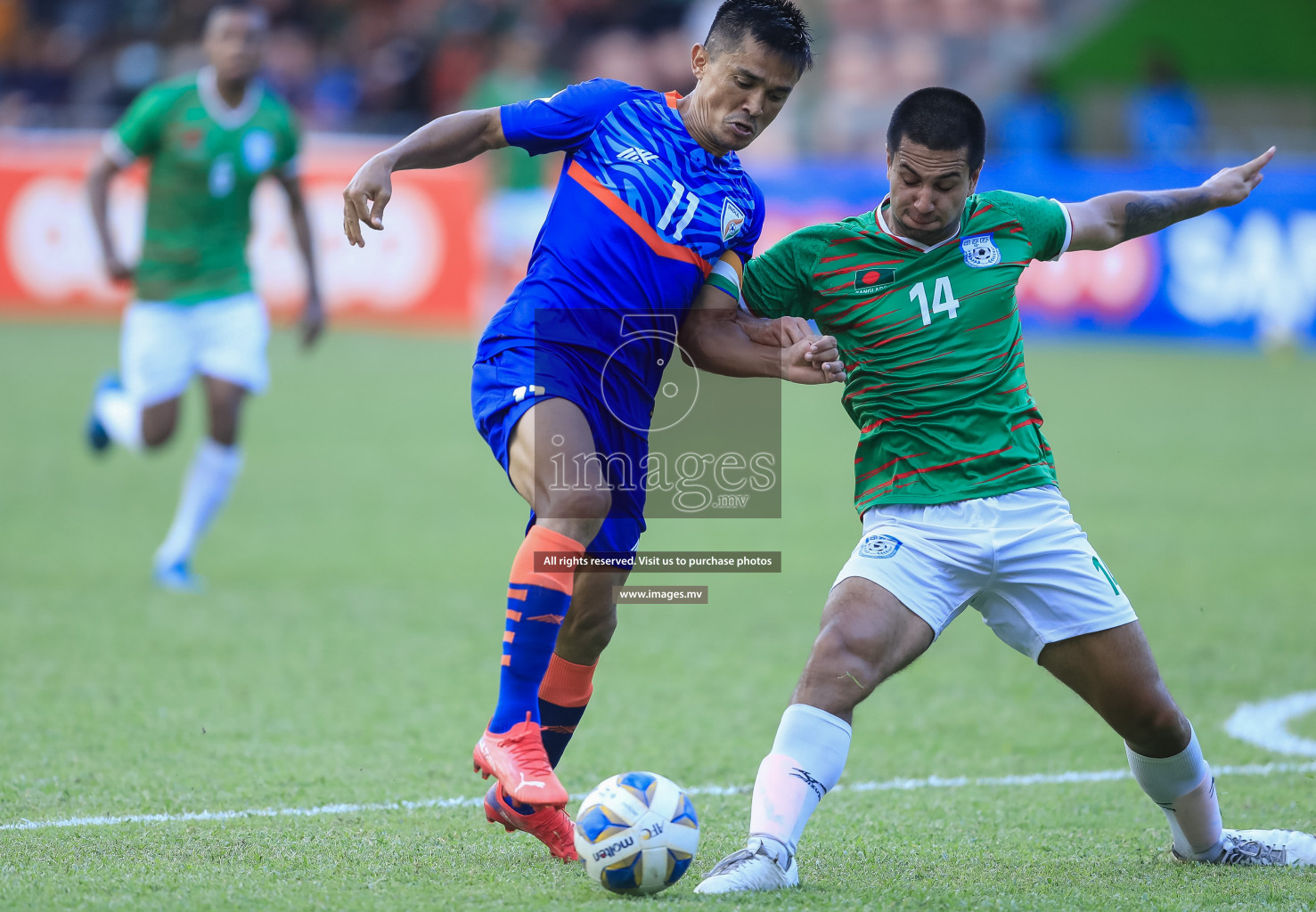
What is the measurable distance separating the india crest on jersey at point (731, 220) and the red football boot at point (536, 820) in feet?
5.32

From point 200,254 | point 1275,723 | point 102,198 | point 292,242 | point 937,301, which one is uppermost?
point 292,242

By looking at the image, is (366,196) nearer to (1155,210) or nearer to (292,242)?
(1155,210)

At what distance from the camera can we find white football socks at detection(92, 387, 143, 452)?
324 inches

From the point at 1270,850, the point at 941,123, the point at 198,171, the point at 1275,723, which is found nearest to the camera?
the point at 941,123

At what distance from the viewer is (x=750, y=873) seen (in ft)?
11.9

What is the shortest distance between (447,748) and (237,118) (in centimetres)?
437

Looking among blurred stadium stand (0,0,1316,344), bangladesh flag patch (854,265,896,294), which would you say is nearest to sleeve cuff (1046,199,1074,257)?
bangladesh flag patch (854,265,896,294)

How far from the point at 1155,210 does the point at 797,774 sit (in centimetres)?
187

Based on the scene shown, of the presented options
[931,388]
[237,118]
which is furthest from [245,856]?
[237,118]

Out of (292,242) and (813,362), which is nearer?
(813,362)

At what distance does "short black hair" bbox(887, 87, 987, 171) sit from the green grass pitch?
1874 millimetres

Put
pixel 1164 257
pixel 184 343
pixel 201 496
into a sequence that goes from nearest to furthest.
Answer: pixel 201 496 < pixel 184 343 < pixel 1164 257

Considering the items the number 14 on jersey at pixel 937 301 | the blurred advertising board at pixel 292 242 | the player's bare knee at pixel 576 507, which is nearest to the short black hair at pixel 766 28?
the number 14 on jersey at pixel 937 301

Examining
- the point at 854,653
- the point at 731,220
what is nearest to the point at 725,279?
the point at 731,220
